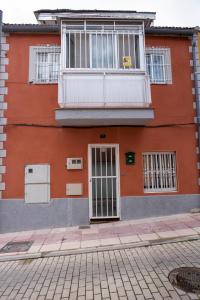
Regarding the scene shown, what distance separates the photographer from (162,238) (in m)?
6.70

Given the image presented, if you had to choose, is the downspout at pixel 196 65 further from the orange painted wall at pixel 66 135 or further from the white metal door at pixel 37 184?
the white metal door at pixel 37 184

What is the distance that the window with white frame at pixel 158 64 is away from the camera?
9602 mm

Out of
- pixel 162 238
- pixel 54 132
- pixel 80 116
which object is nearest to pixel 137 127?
pixel 80 116

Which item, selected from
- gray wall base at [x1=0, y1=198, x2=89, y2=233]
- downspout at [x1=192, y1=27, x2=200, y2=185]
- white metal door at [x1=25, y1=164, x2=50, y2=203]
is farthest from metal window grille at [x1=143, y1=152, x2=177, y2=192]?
white metal door at [x1=25, y1=164, x2=50, y2=203]

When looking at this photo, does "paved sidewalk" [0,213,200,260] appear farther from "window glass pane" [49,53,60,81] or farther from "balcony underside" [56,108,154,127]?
"window glass pane" [49,53,60,81]

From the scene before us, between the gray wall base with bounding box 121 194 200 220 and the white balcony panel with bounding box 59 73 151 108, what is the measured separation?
3088 mm

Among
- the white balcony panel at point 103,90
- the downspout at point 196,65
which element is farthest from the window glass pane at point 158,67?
the white balcony panel at point 103,90

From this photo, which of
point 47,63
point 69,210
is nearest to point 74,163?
point 69,210

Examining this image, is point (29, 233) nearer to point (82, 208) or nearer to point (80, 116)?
point (82, 208)

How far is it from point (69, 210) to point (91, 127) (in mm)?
2811

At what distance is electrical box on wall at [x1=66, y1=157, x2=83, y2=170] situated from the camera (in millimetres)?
8844

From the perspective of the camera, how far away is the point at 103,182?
9.05m

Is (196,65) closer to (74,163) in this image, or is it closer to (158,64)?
(158,64)

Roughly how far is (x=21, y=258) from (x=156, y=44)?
8.09 metres
